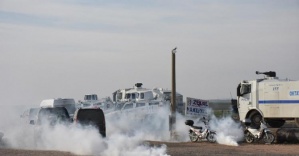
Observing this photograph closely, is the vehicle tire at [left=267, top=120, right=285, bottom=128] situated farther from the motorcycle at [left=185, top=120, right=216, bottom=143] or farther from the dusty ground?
the dusty ground

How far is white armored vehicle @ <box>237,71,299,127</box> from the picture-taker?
111 feet

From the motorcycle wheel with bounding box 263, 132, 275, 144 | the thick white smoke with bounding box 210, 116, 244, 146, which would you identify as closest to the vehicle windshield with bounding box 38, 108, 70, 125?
the thick white smoke with bounding box 210, 116, 244, 146

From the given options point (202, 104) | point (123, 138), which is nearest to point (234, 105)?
point (202, 104)

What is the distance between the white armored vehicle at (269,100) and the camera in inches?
1330

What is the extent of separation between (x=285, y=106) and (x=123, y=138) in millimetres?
15355

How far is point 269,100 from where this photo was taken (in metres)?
34.9

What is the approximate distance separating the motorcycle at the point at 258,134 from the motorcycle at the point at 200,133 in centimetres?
167

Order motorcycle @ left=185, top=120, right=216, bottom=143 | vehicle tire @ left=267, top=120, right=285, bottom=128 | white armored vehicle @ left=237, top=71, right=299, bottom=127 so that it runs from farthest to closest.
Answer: vehicle tire @ left=267, top=120, right=285, bottom=128 → white armored vehicle @ left=237, top=71, right=299, bottom=127 → motorcycle @ left=185, top=120, right=216, bottom=143

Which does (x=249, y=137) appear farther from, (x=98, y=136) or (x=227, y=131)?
(x=98, y=136)

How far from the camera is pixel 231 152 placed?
23.1m

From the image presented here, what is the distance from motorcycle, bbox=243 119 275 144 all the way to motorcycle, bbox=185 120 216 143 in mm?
1670

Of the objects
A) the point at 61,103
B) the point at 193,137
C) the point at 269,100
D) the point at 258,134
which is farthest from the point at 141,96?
→ the point at 258,134

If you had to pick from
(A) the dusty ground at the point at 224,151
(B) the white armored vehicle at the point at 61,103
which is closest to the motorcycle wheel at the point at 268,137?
(A) the dusty ground at the point at 224,151

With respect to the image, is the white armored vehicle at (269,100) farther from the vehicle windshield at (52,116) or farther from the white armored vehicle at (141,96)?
the vehicle windshield at (52,116)
